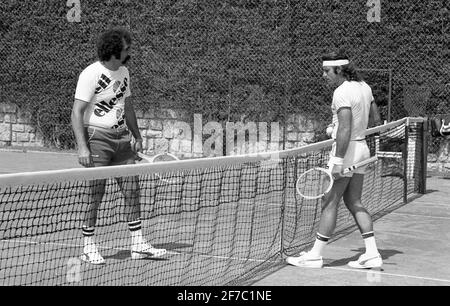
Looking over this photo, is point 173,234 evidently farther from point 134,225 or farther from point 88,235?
point 88,235

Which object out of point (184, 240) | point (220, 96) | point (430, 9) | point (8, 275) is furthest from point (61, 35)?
point (8, 275)

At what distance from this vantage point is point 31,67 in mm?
17391

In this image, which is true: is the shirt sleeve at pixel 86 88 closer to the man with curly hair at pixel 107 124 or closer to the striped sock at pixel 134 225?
the man with curly hair at pixel 107 124

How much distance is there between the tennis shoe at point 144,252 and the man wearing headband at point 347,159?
109 centimetres

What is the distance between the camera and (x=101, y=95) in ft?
23.0

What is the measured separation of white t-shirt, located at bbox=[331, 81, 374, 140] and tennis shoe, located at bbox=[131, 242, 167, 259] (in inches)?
69.6

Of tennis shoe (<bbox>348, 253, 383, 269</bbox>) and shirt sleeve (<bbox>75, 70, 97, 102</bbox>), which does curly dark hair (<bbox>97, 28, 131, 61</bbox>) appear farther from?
tennis shoe (<bbox>348, 253, 383, 269</bbox>)

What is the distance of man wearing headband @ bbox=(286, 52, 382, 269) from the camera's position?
6.63 m

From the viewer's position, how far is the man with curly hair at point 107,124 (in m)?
6.91

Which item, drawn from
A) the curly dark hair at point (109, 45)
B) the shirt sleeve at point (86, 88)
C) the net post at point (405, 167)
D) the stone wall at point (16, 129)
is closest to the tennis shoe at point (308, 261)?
the shirt sleeve at point (86, 88)

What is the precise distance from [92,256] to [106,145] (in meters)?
0.93

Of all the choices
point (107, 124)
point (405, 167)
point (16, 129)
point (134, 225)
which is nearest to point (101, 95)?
point (107, 124)

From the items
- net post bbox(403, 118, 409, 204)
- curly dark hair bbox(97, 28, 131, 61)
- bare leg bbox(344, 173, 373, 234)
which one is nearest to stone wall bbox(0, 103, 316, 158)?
net post bbox(403, 118, 409, 204)
